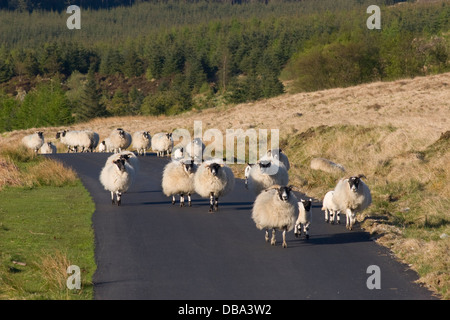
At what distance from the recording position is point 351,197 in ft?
57.0

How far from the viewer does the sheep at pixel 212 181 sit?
2045 centimetres

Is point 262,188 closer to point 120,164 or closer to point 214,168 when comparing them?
point 214,168

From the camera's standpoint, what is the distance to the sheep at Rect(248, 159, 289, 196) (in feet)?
70.0

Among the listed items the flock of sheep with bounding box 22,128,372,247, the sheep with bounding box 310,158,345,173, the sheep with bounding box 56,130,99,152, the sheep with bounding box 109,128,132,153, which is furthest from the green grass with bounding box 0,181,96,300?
the sheep with bounding box 56,130,99,152

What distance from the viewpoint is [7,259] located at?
46.6 ft

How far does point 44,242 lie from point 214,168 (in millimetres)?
6154

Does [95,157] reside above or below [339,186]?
above

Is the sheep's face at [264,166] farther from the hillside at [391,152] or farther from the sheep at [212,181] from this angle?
the hillside at [391,152]

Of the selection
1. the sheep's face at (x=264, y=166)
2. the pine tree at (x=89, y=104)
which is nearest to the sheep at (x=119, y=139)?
the sheep's face at (x=264, y=166)

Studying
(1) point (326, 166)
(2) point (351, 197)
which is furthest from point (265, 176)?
(1) point (326, 166)

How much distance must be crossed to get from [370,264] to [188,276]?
3787 millimetres
